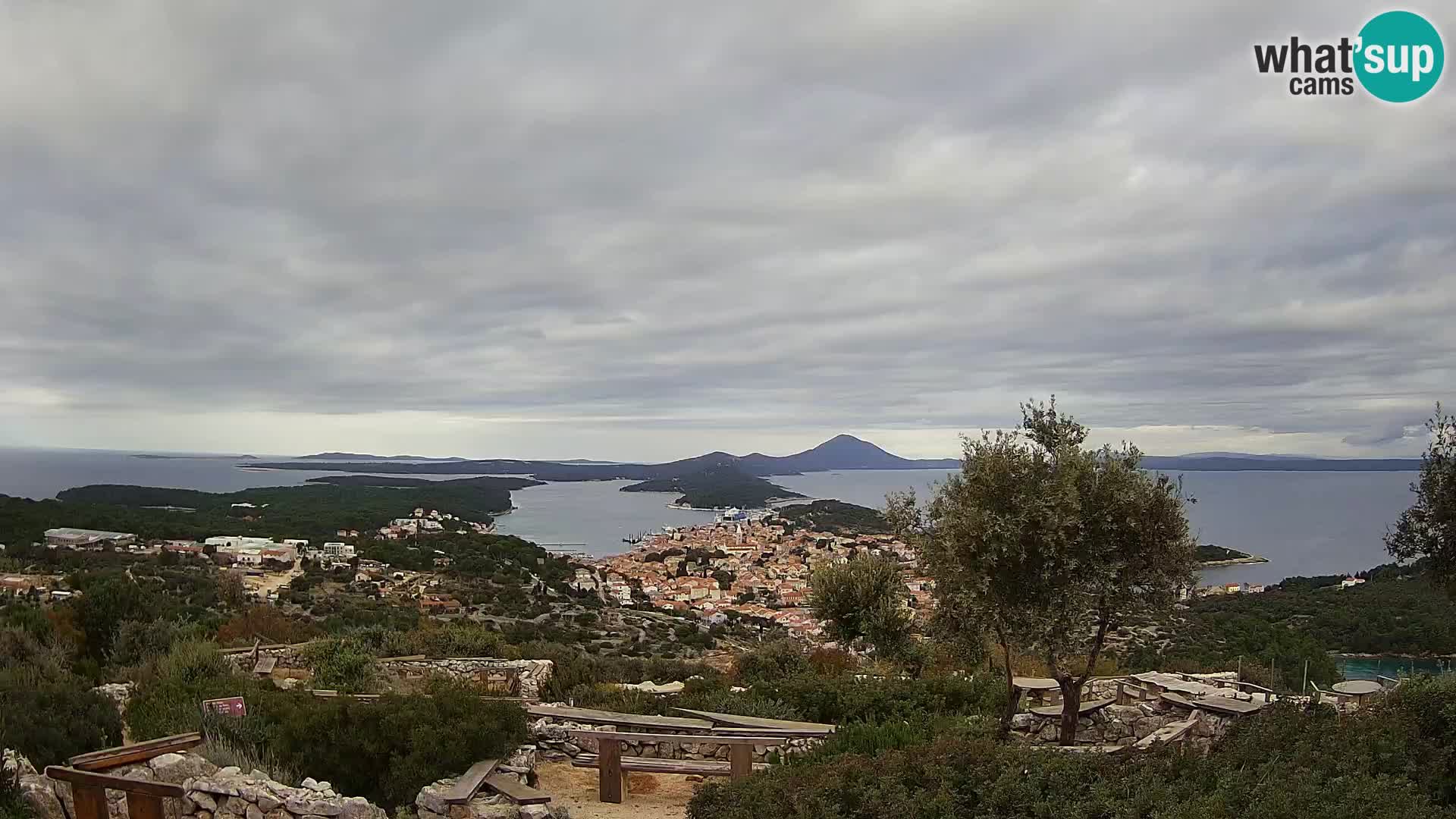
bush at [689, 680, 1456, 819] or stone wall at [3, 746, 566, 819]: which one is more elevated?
bush at [689, 680, 1456, 819]

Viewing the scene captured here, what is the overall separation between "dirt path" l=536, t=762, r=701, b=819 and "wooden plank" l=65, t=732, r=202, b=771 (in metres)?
3.05

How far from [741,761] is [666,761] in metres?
0.85

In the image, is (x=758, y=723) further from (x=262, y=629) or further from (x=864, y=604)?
(x=262, y=629)

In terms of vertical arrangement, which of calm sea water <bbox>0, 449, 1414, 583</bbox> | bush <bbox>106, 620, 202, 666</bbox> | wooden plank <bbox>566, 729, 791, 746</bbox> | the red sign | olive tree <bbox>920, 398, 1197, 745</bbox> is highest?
olive tree <bbox>920, 398, 1197, 745</bbox>

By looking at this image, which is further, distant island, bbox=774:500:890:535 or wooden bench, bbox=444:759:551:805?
distant island, bbox=774:500:890:535

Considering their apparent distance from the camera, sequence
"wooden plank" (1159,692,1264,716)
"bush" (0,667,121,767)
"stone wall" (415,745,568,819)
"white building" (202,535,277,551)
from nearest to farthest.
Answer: "stone wall" (415,745,568,819), "bush" (0,667,121,767), "wooden plank" (1159,692,1264,716), "white building" (202,535,277,551)

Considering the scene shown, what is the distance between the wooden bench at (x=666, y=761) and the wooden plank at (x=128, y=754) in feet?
11.3

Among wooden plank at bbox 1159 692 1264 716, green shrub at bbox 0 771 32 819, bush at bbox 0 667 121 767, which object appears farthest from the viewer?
wooden plank at bbox 1159 692 1264 716

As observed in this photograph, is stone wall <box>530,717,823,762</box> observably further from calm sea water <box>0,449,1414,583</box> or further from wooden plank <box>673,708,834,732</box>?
calm sea water <box>0,449,1414,583</box>

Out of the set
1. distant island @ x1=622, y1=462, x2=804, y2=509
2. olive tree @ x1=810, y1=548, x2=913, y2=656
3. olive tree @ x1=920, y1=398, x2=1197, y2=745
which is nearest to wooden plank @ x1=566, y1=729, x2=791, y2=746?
olive tree @ x1=920, y1=398, x2=1197, y2=745

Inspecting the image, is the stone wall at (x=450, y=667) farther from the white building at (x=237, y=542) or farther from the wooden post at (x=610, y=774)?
the white building at (x=237, y=542)

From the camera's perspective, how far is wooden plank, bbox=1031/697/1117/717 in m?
8.88

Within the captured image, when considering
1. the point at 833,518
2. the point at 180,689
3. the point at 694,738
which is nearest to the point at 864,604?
the point at 694,738

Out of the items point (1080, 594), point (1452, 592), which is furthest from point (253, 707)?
point (1452, 592)
